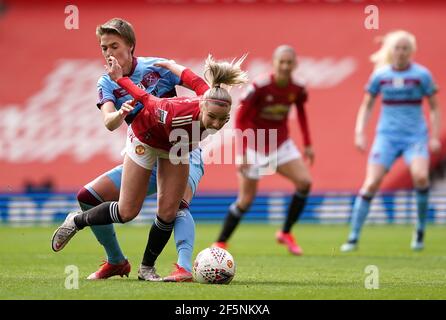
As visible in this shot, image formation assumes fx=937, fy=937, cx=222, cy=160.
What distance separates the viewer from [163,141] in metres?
7.05

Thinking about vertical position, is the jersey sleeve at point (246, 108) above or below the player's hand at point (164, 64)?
below

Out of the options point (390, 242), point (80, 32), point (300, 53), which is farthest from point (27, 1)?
point (390, 242)

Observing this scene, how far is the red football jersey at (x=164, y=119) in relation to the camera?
680cm

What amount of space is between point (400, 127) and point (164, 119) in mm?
5993

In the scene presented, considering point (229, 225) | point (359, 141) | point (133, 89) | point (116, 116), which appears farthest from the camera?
point (359, 141)

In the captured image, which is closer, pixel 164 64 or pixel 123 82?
pixel 123 82

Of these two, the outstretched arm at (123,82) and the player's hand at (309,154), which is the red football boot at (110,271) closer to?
the outstretched arm at (123,82)

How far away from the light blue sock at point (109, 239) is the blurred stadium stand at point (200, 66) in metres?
13.8

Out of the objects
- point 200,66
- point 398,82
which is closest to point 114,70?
point 398,82

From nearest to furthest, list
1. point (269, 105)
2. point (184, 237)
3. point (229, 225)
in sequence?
point (184, 237) < point (229, 225) < point (269, 105)

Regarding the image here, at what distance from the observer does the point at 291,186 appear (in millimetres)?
21578

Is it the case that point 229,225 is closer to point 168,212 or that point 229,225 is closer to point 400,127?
point 400,127

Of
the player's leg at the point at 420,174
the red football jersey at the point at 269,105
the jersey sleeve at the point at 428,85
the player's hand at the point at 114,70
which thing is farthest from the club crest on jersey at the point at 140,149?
the jersey sleeve at the point at 428,85

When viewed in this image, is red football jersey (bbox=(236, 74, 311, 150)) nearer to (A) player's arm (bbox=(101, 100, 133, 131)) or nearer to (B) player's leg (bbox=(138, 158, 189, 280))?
(B) player's leg (bbox=(138, 158, 189, 280))
